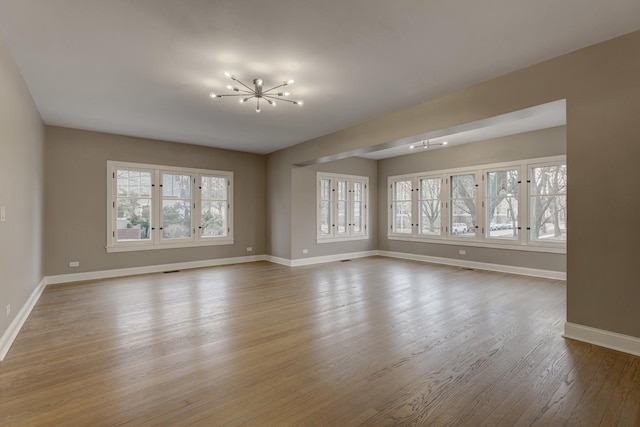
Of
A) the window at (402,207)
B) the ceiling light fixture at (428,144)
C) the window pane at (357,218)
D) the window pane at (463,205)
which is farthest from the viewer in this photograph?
the window pane at (357,218)

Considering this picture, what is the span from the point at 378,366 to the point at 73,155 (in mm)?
6180

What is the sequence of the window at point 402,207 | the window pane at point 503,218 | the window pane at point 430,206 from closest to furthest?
1. the window pane at point 503,218
2. the window pane at point 430,206
3. the window at point 402,207

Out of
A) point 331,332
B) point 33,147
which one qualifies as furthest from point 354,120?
point 33,147

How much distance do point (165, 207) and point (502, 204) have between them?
7035mm

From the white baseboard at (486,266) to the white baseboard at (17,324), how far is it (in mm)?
7288

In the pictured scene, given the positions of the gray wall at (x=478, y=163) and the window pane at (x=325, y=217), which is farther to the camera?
the window pane at (x=325, y=217)

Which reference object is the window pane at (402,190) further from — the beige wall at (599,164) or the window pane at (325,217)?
the beige wall at (599,164)

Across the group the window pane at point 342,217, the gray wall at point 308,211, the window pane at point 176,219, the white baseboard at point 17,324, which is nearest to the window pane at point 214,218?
the window pane at point 176,219

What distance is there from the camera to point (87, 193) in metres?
5.74

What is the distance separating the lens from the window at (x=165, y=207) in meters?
6.07

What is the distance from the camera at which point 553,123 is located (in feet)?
18.4

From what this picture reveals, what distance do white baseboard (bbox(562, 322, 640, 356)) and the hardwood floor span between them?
0.09 m

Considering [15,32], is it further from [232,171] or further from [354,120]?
[232,171]

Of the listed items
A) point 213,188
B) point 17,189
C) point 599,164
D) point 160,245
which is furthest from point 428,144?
point 17,189
